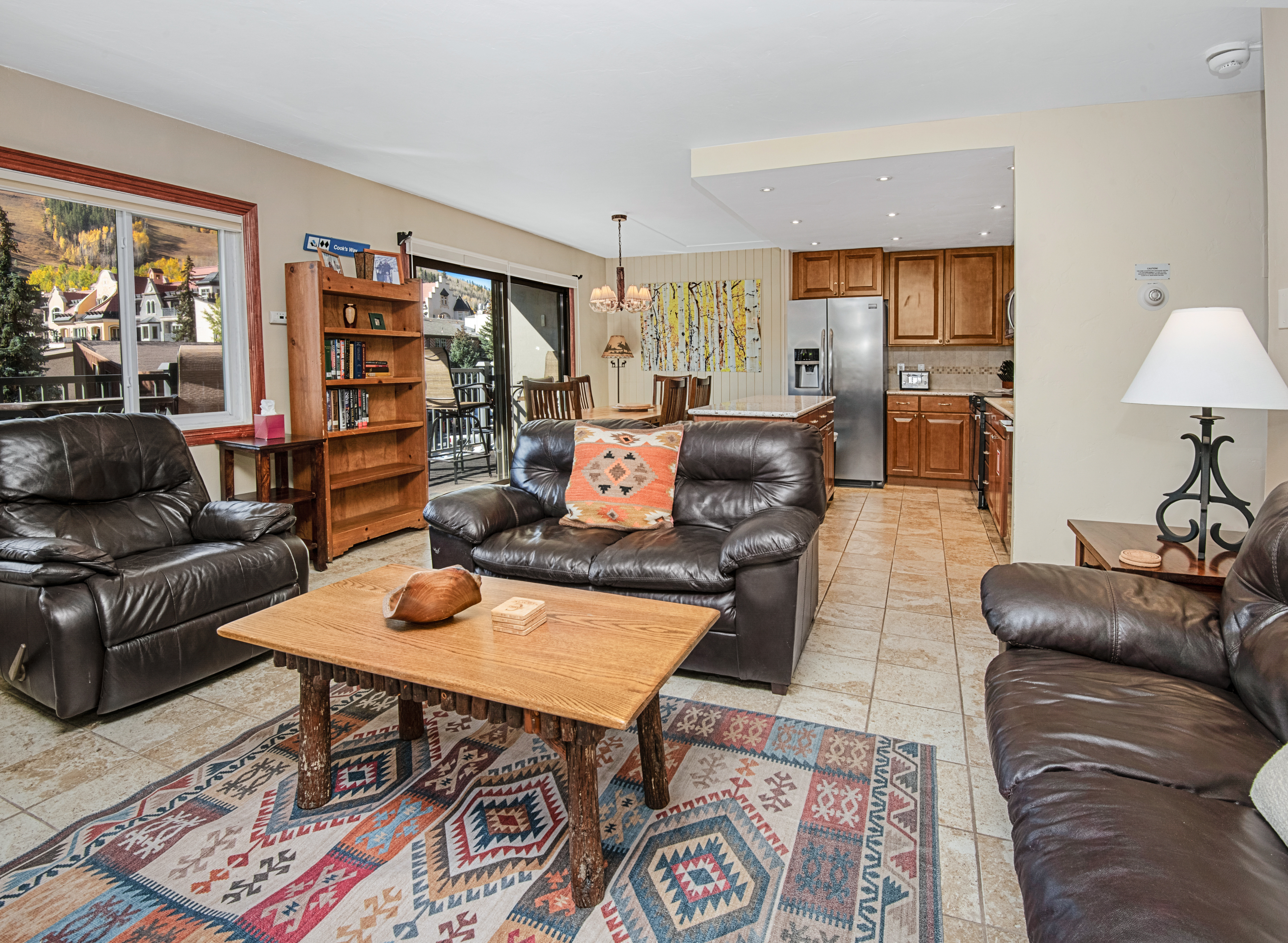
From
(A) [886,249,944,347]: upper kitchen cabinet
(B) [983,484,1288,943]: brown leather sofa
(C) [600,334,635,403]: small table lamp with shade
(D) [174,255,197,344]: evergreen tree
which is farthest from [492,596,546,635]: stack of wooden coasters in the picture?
(C) [600,334,635,403]: small table lamp with shade

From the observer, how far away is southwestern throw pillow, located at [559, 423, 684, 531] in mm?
3096

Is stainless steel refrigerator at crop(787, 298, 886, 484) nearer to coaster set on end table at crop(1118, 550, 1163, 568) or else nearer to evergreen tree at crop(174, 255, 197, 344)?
coaster set on end table at crop(1118, 550, 1163, 568)

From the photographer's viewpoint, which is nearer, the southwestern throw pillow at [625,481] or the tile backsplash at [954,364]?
the southwestern throw pillow at [625,481]

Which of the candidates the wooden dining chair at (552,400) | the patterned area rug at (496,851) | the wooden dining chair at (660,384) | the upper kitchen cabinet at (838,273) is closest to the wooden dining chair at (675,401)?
the wooden dining chair at (660,384)

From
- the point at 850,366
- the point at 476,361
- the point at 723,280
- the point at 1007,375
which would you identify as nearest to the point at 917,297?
the point at 850,366

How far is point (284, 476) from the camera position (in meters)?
4.45

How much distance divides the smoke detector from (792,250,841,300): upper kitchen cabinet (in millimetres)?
4013

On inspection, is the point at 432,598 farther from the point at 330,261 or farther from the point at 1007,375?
the point at 1007,375

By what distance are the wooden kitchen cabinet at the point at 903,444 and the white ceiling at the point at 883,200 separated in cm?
167

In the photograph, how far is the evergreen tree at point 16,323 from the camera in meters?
3.26

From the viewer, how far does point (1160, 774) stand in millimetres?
1229

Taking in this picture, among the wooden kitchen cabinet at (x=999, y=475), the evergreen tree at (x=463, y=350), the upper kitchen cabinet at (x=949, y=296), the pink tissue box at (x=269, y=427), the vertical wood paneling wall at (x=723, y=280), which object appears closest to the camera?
the pink tissue box at (x=269, y=427)

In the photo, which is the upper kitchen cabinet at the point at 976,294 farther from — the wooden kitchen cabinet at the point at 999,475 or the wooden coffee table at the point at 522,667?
the wooden coffee table at the point at 522,667

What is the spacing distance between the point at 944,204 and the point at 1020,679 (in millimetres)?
4473
